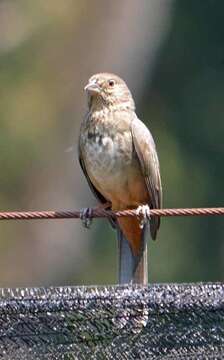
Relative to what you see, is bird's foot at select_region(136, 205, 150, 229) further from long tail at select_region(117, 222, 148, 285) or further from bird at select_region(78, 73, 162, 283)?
long tail at select_region(117, 222, 148, 285)

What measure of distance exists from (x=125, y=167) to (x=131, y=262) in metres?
0.56

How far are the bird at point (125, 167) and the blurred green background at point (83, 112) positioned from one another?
22.0 feet

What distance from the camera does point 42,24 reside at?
18422 mm

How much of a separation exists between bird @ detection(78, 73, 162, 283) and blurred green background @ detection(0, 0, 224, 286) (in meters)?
6.71

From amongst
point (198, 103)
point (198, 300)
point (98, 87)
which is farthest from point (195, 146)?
point (198, 300)

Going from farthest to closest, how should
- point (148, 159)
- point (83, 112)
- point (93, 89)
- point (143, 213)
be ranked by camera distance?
point (83, 112)
point (93, 89)
point (148, 159)
point (143, 213)

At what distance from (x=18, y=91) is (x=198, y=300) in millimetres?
12449

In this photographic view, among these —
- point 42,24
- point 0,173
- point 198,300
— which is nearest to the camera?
point 198,300

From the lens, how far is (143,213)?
24.7ft

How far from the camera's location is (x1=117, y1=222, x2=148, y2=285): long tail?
7.97 meters

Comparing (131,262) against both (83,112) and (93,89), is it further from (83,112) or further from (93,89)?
(83,112)

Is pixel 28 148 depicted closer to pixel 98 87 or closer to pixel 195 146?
pixel 195 146

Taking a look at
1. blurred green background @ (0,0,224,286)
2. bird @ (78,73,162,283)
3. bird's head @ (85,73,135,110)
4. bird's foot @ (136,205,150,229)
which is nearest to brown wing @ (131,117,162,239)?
bird @ (78,73,162,283)

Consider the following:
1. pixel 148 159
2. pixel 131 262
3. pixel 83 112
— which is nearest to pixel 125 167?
pixel 148 159
